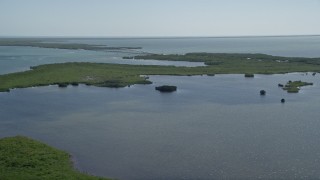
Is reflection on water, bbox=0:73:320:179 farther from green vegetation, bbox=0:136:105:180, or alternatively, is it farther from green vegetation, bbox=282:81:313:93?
green vegetation, bbox=0:136:105:180

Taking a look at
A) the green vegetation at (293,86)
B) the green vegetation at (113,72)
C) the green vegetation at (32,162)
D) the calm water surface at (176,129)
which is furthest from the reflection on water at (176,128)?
the green vegetation at (113,72)

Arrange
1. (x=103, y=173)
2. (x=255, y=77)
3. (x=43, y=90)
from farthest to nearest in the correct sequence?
(x=255, y=77) → (x=43, y=90) → (x=103, y=173)

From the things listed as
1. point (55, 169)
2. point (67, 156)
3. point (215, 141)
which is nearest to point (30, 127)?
point (67, 156)

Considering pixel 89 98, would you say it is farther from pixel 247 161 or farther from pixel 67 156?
pixel 247 161

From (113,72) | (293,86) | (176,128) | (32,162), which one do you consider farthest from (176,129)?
(113,72)

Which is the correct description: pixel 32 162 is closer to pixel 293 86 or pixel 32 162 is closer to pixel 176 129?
pixel 176 129

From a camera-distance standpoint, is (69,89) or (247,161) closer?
(247,161)

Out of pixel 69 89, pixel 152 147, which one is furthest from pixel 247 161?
pixel 69 89

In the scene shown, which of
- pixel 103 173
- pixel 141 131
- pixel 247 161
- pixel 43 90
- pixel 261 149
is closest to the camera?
pixel 103 173
